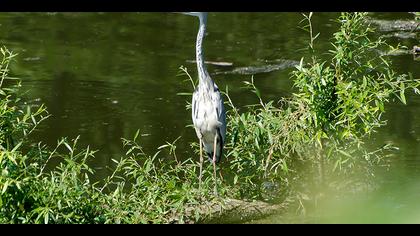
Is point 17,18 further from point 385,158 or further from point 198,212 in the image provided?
point 198,212

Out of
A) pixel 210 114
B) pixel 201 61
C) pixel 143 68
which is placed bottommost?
pixel 143 68

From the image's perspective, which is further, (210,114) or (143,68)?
(143,68)

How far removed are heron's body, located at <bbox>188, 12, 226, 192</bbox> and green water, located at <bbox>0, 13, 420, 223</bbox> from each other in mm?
706

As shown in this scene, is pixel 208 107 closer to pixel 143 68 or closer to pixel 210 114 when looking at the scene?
pixel 210 114

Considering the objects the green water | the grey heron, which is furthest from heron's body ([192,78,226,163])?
the green water

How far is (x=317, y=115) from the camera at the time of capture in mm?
4699

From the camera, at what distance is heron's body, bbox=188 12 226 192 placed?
517cm

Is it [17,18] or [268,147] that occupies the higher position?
[268,147]

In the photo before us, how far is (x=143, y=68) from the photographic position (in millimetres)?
8914

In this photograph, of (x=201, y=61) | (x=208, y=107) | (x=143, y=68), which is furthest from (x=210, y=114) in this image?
(x=143, y=68)

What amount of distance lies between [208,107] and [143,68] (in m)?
3.79

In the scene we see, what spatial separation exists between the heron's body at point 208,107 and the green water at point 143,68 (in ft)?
2.32
